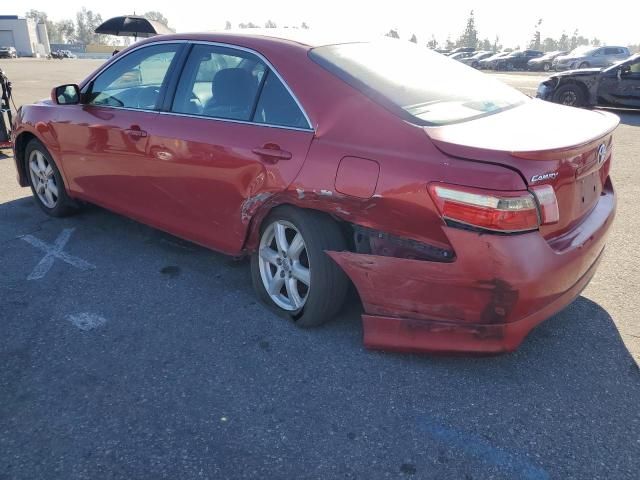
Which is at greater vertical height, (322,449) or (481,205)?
(481,205)

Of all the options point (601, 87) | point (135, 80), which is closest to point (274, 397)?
point (135, 80)

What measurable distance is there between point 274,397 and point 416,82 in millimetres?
1864

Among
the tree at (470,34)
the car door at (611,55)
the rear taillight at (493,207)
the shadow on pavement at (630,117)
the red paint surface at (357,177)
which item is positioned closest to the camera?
the rear taillight at (493,207)

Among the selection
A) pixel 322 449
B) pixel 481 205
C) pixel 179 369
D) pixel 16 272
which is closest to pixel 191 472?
pixel 322 449

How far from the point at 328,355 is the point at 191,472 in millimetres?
999

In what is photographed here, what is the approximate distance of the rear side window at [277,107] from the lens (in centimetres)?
293

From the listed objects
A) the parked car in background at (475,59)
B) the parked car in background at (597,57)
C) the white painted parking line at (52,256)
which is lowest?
the parked car in background at (475,59)

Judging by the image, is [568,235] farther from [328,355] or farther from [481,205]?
[328,355]

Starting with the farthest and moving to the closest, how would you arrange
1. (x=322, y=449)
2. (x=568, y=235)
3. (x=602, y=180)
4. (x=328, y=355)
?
(x=602, y=180) < (x=328, y=355) < (x=568, y=235) < (x=322, y=449)

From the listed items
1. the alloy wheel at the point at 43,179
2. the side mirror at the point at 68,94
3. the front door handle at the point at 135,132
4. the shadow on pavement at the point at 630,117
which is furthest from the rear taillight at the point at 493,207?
the shadow on pavement at the point at 630,117

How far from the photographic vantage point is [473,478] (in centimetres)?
209

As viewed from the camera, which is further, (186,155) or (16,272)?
(16,272)

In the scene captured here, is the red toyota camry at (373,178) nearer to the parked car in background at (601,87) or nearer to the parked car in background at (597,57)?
the parked car in background at (601,87)

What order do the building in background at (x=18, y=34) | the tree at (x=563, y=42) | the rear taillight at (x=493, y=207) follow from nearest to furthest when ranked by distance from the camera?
the rear taillight at (x=493, y=207)
the building in background at (x=18, y=34)
the tree at (x=563, y=42)
